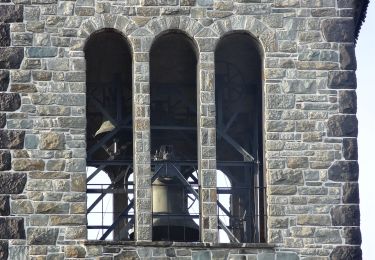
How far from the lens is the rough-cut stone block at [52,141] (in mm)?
43969

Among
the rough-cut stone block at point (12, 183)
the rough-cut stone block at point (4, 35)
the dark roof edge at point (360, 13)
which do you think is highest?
the dark roof edge at point (360, 13)

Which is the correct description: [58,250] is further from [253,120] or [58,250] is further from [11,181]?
[253,120]

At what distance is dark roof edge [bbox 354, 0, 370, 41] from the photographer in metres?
45.8

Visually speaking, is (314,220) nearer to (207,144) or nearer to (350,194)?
(350,194)

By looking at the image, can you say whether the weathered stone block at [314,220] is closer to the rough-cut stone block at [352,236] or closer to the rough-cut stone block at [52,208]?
the rough-cut stone block at [352,236]

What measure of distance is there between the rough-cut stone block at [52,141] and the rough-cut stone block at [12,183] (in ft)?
1.91

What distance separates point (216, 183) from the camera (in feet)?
145

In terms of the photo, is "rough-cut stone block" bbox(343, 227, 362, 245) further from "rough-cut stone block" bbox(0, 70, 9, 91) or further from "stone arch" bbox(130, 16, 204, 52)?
"rough-cut stone block" bbox(0, 70, 9, 91)

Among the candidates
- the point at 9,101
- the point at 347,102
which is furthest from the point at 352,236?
the point at 9,101

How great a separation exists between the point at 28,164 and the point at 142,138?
1841mm

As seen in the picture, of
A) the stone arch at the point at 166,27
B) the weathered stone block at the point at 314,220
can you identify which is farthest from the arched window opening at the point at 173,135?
the weathered stone block at the point at 314,220

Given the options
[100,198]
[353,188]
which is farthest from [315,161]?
[100,198]

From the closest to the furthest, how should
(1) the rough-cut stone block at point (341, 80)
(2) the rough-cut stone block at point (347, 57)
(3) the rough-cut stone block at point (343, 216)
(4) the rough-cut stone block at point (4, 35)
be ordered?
(3) the rough-cut stone block at point (343, 216)
(4) the rough-cut stone block at point (4, 35)
(1) the rough-cut stone block at point (341, 80)
(2) the rough-cut stone block at point (347, 57)

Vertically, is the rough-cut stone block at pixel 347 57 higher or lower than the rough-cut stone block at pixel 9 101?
higher
